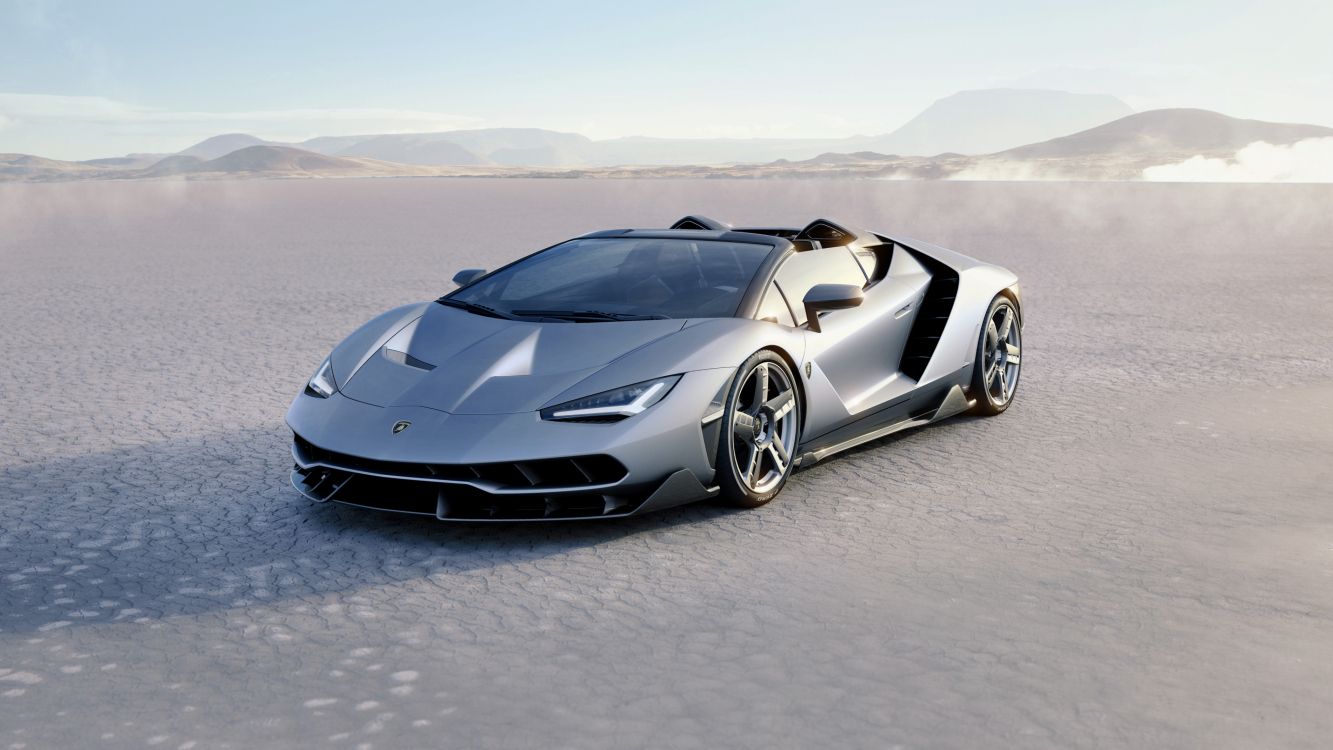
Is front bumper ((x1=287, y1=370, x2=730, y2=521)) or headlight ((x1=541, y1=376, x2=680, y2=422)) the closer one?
front bumper ((x1=287, y1=370, x2=730, y2=521))

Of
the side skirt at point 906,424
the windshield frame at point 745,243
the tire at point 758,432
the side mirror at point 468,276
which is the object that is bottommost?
the side skirt at point 906,424

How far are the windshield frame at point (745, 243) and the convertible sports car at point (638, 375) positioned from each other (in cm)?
1

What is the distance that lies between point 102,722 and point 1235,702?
2.85 meters

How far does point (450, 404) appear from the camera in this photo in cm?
510

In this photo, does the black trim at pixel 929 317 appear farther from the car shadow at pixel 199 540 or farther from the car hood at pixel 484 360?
the car shadow at pixel 199 540

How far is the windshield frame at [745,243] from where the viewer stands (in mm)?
5805

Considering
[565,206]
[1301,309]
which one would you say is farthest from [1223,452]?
[565,206]

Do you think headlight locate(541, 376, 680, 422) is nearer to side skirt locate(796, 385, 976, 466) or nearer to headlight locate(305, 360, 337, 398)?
side skirt locate(796, 385, 976, 466)

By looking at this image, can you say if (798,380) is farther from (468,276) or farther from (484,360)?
(468,276)

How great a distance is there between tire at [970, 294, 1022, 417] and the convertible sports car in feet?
0.28

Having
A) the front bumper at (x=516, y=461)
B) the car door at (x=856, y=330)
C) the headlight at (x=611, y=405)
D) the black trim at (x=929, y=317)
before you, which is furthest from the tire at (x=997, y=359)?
the headlight at (x=611, y=405)

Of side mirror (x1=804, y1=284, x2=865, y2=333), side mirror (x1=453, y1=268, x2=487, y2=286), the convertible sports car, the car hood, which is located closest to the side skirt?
the convertible sports car

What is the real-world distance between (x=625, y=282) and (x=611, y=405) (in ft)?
4.31

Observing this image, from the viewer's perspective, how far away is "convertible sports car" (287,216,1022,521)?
195 inches
